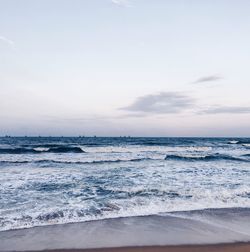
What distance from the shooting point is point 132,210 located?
8.46 meters

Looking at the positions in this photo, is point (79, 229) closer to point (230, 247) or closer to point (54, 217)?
point (54, 217)

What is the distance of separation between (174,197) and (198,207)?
4.12ft

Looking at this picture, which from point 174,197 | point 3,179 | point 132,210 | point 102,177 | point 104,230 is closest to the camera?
point 104,230

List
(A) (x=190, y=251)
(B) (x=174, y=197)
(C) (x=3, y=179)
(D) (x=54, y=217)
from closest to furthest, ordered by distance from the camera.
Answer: (A) (x=190, y=251) → (D) (x=54, y=217) → (B) (x=174, y=197) → (C) (x=3, y=179)

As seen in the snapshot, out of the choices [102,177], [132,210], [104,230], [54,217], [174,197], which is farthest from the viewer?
[102,177]

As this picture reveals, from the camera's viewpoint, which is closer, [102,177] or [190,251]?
[190,251]

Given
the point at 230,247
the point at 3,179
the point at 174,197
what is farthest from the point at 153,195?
the point at 3,179

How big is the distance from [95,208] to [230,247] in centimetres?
395

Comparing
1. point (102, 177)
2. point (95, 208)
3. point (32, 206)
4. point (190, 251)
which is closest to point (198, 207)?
point (95, 208)

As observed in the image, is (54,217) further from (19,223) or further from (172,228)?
(172,228)

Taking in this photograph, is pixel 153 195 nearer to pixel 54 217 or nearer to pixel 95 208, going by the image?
pixel 95 208

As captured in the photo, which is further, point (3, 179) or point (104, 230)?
point (3, 179)

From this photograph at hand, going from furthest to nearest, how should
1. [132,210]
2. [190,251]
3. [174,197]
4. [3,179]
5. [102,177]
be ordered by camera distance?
[102,177] < [3,179] < [174,197] < [132,210] < [190,251]

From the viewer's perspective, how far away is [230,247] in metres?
5.80
